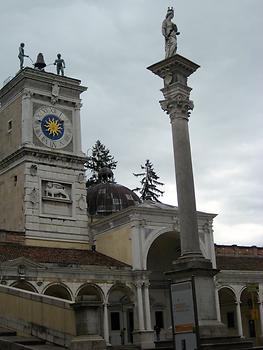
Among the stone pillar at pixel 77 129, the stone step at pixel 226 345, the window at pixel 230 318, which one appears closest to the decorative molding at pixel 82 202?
the stone pillar at pixel 77 129

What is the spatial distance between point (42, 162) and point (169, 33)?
23366 mm

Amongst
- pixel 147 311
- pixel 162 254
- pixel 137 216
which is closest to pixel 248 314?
pixel 162 254

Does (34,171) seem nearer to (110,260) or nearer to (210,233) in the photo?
(110,260)

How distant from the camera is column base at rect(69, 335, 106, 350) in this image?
15.4 metres

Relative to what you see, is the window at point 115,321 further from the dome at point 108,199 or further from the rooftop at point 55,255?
the dome at point 108,199

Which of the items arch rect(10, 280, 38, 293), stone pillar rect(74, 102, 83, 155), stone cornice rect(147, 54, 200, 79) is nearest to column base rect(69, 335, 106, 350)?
stone cornice rect(147, 54, 200, 79)

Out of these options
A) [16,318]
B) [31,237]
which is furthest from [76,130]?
[16,318]

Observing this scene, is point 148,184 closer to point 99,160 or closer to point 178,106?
point 99,160

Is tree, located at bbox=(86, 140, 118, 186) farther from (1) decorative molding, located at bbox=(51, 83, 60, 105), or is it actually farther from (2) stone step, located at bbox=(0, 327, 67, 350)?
(2) stone step, located at bbox=(0, 327, 67, 350)

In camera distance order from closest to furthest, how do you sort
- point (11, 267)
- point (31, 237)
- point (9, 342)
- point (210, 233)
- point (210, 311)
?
point (9, 342), point (210, 311), point (11, 267), point (31, 237), point (210, 233)

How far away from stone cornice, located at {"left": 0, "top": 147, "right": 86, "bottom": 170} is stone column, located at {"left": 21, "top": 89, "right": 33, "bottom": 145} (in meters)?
0.73

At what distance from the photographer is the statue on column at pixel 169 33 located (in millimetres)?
21047

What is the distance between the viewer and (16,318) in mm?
18422

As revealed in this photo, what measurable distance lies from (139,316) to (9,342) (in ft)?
79.0
